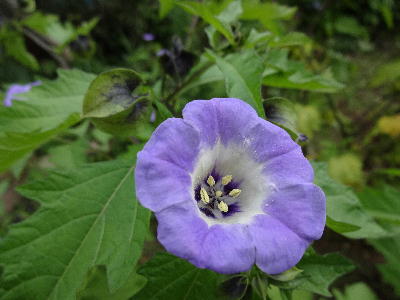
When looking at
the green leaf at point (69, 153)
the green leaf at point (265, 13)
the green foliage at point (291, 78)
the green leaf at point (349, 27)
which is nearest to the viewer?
the green foliage at point (291, 78)

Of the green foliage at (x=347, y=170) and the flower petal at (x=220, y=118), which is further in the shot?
the green foliage at (x=347, y=170)

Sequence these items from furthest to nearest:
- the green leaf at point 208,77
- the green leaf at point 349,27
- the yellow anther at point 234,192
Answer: the green leaf at point 349,27, the green leaf at point 208,77, the yellow anther at point 234,192

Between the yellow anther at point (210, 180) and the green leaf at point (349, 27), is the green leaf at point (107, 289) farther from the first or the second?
the green leaf at point (349, 27)

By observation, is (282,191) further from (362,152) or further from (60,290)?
(362,152)

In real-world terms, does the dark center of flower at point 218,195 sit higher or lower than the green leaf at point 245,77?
lower

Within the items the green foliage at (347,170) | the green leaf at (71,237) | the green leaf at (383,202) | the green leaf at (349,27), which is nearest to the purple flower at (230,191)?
the green leaf at (71,237)

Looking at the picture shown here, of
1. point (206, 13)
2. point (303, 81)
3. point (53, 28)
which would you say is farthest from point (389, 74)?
point (206, 13)

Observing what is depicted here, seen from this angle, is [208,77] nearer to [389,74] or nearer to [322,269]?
[322,269]
